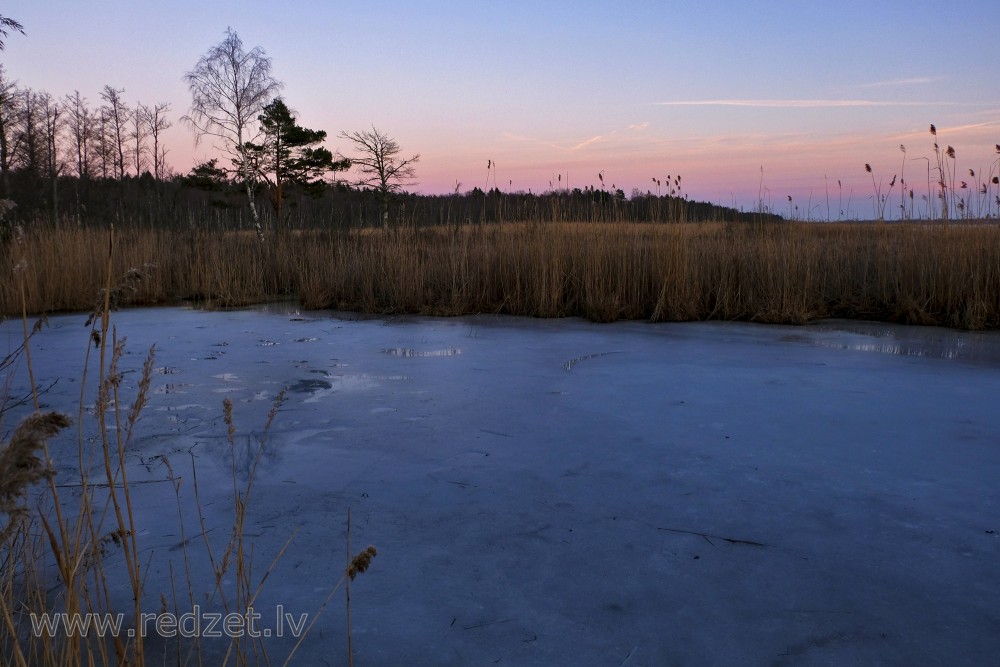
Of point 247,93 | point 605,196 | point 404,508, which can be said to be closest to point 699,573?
point 404,508

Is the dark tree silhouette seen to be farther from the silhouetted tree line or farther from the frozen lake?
the frozen lake

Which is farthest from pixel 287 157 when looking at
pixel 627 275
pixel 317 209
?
pixel 627 275

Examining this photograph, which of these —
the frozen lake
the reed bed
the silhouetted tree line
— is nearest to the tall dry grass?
the frozen lake

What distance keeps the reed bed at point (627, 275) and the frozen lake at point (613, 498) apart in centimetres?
143

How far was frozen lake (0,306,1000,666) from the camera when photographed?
4.73ft

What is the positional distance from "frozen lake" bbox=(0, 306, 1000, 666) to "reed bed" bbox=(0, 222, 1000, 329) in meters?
1.43

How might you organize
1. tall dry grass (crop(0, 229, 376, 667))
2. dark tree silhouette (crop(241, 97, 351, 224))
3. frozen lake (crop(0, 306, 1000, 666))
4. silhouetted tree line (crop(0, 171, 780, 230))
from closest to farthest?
tall dry grass (crop(0, 229, 376, 667)) < frozen lake (crop(0, 306, 1000, 666)) < silhouetted tree line (crop(0, 171, 780, 230)) < dark tree silhouette (crop(241, 97, 351, 224))

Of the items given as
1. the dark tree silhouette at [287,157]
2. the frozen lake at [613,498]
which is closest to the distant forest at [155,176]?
the dark tree silhouette at [287,157]

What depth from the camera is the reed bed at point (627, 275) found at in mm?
5523

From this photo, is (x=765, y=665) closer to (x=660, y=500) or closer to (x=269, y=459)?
(x=660, y=500)

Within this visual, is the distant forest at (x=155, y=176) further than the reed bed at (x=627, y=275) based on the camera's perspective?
Yes

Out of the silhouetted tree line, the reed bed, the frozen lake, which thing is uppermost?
the silhouetted tree line

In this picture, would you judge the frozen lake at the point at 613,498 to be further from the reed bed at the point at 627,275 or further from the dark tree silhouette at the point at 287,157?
the dark tree silhouette at the point at 287,157

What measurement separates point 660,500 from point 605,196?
540cm
